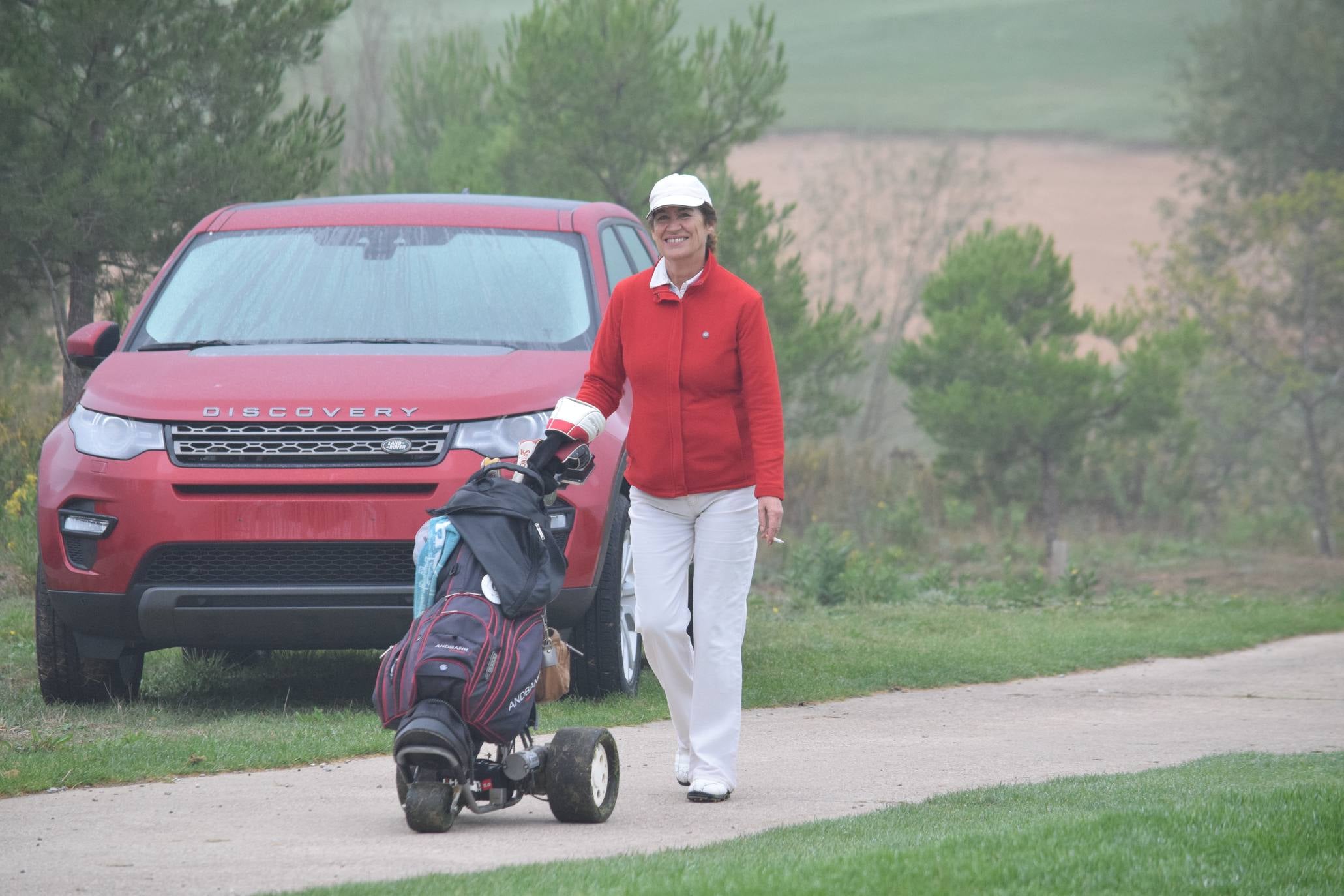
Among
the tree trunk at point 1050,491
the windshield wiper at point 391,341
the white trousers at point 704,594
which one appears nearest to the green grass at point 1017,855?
the white trousers at point 704,594

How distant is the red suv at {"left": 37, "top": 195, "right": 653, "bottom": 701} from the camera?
675 cm

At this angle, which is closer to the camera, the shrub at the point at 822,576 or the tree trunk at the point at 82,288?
the shrub at the point at 822,576

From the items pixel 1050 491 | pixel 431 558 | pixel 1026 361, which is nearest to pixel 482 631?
pixel 431 558

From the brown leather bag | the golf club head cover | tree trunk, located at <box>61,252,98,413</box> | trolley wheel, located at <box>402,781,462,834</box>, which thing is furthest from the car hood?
tree trunk, located at <box>61,252,98,413</box>

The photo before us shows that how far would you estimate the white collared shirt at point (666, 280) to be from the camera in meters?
5.65

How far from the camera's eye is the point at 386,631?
681 centimetres

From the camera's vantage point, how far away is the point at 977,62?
11281 centimetres

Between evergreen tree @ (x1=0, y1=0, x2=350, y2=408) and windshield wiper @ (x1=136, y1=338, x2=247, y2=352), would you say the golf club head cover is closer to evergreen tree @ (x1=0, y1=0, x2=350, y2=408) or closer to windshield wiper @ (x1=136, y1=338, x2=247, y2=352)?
windshield wiper @ (x1=136, y1=338, x2=247, y2=352)

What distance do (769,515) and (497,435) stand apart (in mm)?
1739

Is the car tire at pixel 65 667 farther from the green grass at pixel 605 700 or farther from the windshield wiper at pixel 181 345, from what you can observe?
the windshield wiper at pixel 181 345

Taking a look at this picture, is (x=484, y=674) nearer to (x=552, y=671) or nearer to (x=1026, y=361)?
(x=552, y=671)

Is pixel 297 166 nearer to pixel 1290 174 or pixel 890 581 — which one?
pixel 890 581

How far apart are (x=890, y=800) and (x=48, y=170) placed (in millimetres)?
11141

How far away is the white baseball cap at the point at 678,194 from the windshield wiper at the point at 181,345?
2649 mm
